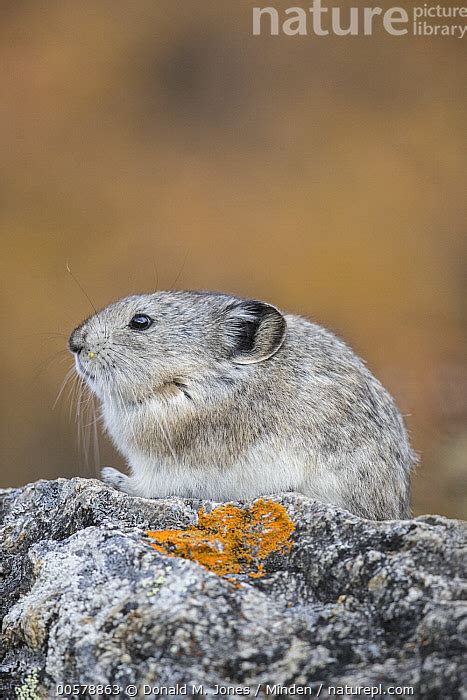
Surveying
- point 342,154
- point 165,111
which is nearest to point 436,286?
point 342,154


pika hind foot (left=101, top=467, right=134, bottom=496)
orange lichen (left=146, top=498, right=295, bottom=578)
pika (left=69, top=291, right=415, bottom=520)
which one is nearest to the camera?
orange lichen (left=146, top=498, right=295, bottom=578)

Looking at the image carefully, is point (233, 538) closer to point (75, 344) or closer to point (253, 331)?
point (253, 331)

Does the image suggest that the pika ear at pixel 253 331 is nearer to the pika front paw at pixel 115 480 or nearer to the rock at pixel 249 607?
the pika front paw at pixel 115 480

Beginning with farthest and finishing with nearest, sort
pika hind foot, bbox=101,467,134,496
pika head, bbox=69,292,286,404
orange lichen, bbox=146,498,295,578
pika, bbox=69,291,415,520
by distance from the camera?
pika hind foot, bbox=101,467,134,496 → pika head, bbox=69,292,286,404 → pika, bbox=69,291,415,520 → orange lichen, bbox=146,498,295,578

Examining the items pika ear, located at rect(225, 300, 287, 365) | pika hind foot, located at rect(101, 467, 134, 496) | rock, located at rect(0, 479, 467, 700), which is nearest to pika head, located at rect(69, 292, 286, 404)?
pika ear, located at rect(225, 300, 287, 365)

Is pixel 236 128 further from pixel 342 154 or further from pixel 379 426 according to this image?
pixel 379 426

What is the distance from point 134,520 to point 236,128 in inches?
301

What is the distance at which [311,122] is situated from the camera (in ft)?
34.3

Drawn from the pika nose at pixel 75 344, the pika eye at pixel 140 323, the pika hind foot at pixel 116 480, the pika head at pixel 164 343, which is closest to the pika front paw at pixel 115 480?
the pika hind foot at pixel 116 480

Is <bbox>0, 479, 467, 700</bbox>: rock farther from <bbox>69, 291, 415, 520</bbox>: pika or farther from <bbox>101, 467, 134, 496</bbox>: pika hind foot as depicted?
<bbox>101, 467, 134, 496</bbox>: pika hind foot

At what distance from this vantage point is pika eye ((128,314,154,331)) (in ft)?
15.8

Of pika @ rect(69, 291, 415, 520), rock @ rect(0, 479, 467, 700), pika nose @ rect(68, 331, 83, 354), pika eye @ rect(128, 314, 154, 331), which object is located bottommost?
rock @ rect(0, 479, 467, 700)

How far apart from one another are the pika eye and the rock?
1.39 metres

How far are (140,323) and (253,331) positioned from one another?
657mm
